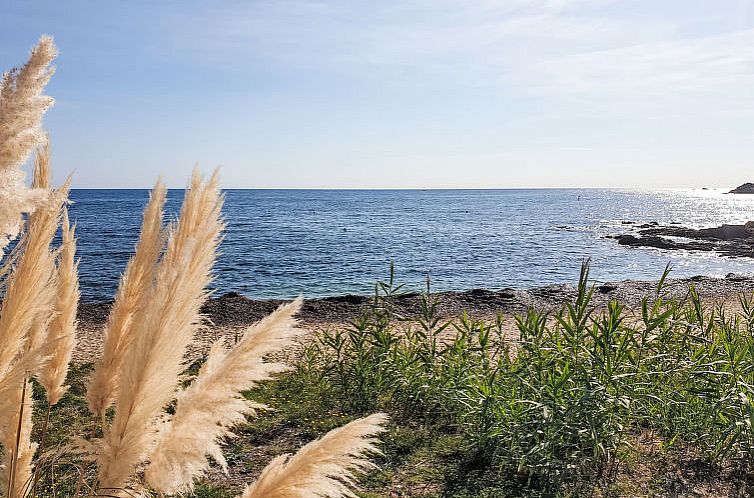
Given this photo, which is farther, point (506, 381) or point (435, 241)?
point (435, 241)

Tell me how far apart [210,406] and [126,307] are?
0.45 m

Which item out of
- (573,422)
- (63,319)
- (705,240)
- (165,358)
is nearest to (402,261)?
(705,240)

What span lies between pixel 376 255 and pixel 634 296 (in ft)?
56.9

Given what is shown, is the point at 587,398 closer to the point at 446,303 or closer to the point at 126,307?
the point at 126,307

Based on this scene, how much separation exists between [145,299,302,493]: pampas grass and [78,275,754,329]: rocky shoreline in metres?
10.8

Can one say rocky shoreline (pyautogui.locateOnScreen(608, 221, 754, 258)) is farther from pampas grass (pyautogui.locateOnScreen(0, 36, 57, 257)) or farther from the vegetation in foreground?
pampas grass (pyautogui.locateOnScreen(0, 36, 57, 257))

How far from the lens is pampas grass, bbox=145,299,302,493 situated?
1.23m

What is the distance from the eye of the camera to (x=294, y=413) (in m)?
6.36

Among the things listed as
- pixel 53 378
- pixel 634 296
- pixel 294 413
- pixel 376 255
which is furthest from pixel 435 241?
pixel 53 378

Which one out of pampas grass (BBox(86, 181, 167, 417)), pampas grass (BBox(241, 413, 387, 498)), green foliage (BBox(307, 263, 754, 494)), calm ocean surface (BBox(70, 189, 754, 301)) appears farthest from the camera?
calm ocean surface (BBox(70, 189, 754, 301))

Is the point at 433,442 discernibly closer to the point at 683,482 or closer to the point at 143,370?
the point at 683,482

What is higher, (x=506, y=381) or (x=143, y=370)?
(x=143, y=370)

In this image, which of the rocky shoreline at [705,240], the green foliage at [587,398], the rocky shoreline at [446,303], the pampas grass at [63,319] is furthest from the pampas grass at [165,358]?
the rocky shoreline at [705,240]

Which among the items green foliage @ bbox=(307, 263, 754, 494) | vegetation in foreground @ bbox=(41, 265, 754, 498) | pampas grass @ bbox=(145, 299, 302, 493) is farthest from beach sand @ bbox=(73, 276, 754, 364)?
pampas grass @ bbox=(145, 299, 302, 493)
